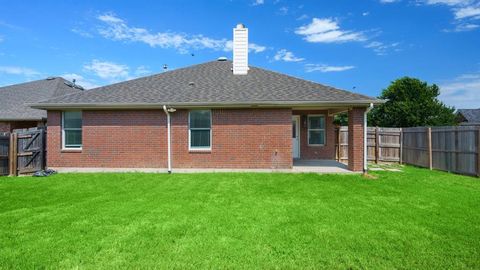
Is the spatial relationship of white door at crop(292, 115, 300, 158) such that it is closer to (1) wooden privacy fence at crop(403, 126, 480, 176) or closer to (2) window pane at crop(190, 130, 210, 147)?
(2) window pane at crop(190, 130, 210, 147)

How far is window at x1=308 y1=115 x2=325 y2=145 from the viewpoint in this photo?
615 inches

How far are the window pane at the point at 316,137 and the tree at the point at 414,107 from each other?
2004cm

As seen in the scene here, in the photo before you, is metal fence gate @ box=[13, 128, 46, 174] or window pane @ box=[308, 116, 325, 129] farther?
window pane @ box=[308, 116, 325, 129]

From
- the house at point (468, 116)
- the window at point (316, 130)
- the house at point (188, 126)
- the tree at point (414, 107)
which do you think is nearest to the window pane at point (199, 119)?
the house at point (188, 126)

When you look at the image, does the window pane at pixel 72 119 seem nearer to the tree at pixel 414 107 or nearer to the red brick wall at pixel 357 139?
the red brick wall at pixel 357 139

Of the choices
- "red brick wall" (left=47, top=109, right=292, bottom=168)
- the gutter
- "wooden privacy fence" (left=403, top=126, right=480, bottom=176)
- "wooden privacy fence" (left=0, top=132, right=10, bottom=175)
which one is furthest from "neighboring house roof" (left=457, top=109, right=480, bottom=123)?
"wooden privacy fence" (left=0, top=132, right=10, bottom=175)

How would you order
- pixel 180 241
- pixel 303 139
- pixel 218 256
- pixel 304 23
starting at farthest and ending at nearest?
pixel 304 23 < pixel 303 139 < pixel 180 241 < pixel 218 256

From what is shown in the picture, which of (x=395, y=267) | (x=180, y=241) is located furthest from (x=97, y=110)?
(x=395, y=267)

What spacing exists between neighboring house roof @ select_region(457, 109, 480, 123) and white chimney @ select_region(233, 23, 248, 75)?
119ft

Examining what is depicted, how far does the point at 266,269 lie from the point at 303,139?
497 inches

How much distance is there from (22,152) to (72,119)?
2.17m

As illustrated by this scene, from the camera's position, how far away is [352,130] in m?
11.6

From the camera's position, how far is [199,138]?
12250mm

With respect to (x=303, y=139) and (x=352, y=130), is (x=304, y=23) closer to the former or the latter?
(x=303, y=139)
